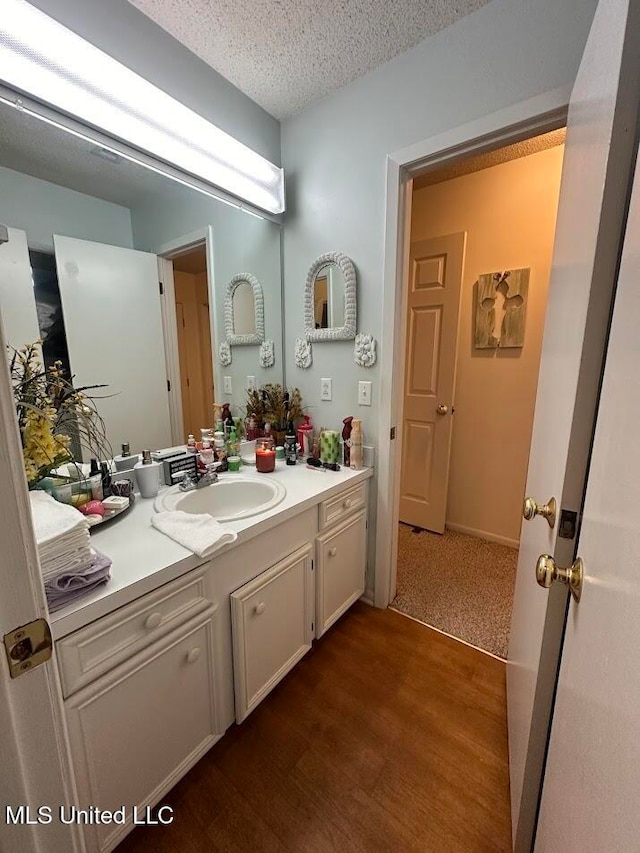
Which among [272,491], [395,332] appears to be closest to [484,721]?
[272,491]

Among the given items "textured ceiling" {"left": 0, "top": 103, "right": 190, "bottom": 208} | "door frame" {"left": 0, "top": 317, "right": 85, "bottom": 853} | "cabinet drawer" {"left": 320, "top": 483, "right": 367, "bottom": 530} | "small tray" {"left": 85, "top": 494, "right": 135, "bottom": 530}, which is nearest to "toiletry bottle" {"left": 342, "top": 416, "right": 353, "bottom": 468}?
"cabinet drawer" {"left": 320, "top": 483, "right": 367, "bottom": 530}

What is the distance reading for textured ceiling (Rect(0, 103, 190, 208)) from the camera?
1.01 meters

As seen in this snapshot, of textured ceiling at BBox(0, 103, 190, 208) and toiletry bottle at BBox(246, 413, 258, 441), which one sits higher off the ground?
textured ceiling at BBox(0, 103, 190, 208)

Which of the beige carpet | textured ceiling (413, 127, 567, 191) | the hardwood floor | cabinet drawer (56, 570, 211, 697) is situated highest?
textured ceiling (413, 127, 567, 191)

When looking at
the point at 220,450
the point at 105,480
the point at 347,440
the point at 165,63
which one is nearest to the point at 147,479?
the point at 105,480

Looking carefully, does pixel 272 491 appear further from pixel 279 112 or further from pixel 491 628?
pixel 279 112

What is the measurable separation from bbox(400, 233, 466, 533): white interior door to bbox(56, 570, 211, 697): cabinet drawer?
1888 millimetres

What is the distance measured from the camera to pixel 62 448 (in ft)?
3.15

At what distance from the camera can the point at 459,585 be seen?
1.98 meters

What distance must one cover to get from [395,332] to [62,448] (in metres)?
1.30

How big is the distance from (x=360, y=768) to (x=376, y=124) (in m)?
2.41

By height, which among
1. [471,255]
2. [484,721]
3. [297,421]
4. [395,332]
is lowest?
[484,721]

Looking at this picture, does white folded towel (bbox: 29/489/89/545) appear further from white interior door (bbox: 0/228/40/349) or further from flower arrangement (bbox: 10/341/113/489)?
white interior door (bbox: 0/228/40/349)

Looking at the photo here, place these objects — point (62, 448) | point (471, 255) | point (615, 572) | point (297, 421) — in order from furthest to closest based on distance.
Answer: point (471, 255) < point (297, 421) < point (62, 448) < point (615, 572)
